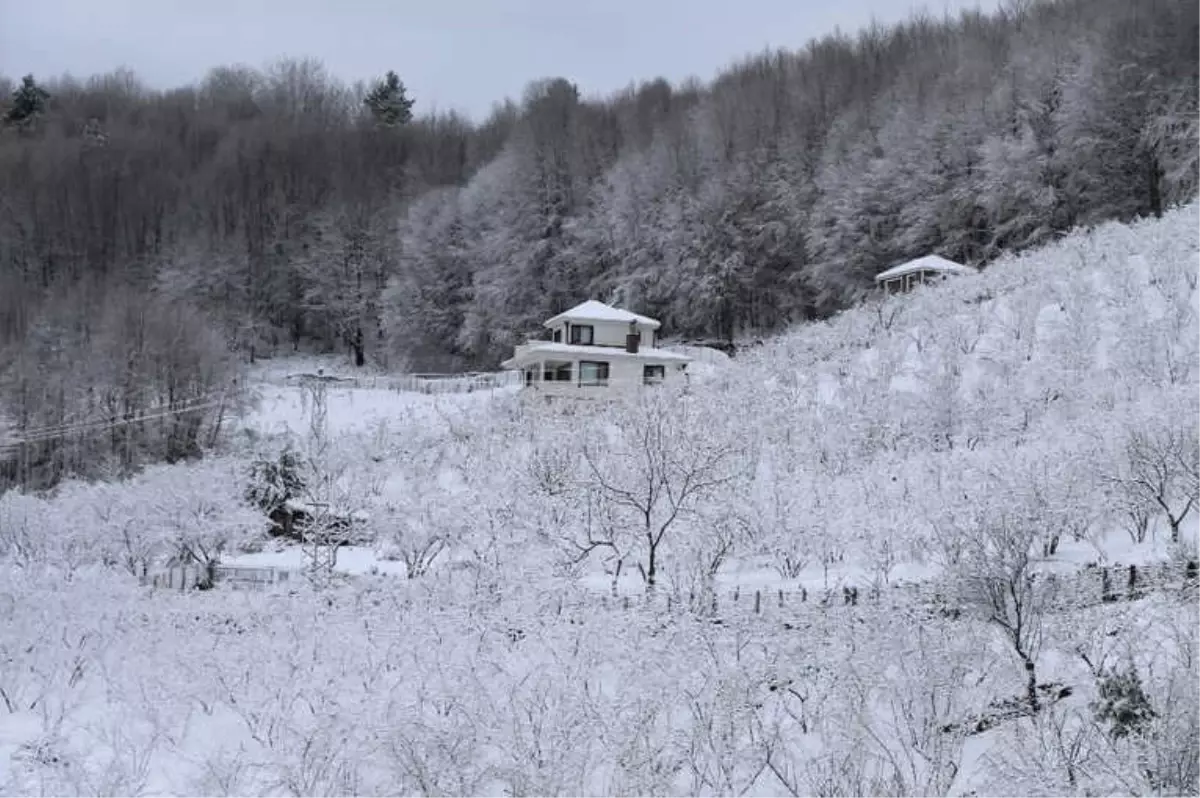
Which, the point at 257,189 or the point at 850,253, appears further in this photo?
the point at 257,189

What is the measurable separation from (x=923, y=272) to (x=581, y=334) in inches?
537

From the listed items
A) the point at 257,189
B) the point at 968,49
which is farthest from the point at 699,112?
the point at 257,189

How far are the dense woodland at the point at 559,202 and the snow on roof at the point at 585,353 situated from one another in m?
9.24

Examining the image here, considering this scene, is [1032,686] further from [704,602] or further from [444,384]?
[444,384]

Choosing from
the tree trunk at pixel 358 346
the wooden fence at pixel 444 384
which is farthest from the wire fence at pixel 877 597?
the tree trunk at pixel 358 346

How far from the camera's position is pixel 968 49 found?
48938 mm

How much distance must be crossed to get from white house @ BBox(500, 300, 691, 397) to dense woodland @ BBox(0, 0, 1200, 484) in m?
8.70

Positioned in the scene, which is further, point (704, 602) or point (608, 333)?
point (608, 333)

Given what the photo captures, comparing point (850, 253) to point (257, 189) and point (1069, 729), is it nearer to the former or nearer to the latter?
point (1069, 729)

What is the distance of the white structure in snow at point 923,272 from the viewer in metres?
37.8

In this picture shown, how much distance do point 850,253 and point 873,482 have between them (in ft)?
90.2

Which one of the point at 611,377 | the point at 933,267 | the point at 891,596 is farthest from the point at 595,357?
the point at 891,596

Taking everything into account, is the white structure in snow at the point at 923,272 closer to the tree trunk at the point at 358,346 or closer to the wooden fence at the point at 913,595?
the wooden fence at the point at 913,595

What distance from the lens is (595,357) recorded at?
37906 mm
